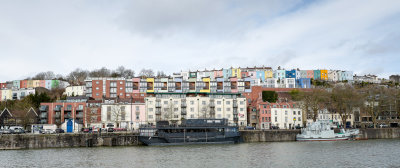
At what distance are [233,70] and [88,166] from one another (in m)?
120

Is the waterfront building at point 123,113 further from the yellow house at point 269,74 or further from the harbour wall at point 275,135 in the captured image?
the yellow house at point 269,74

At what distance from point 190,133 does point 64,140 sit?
73.7 ft

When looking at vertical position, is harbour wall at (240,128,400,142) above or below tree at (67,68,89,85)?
below

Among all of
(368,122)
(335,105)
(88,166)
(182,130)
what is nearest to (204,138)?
(182,130)

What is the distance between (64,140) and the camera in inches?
2534

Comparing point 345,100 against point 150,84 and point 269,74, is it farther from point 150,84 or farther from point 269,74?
point 269,74

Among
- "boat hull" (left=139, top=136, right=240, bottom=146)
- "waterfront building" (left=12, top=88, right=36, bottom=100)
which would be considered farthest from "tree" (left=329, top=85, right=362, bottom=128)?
"waterfront building" (left=12, top=88, right=36, bottom=100)

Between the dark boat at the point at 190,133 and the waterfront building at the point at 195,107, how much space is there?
836 inches

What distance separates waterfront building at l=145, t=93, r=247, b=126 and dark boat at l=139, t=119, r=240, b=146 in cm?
2123

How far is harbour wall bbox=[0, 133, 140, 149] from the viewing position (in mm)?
62781

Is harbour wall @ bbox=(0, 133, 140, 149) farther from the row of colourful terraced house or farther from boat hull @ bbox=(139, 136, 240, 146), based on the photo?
the row of colourful terraced house

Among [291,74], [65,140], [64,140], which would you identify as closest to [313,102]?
[65,140]

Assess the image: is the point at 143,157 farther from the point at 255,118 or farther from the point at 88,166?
the point at 255,118

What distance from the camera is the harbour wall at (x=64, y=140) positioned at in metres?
62.8
